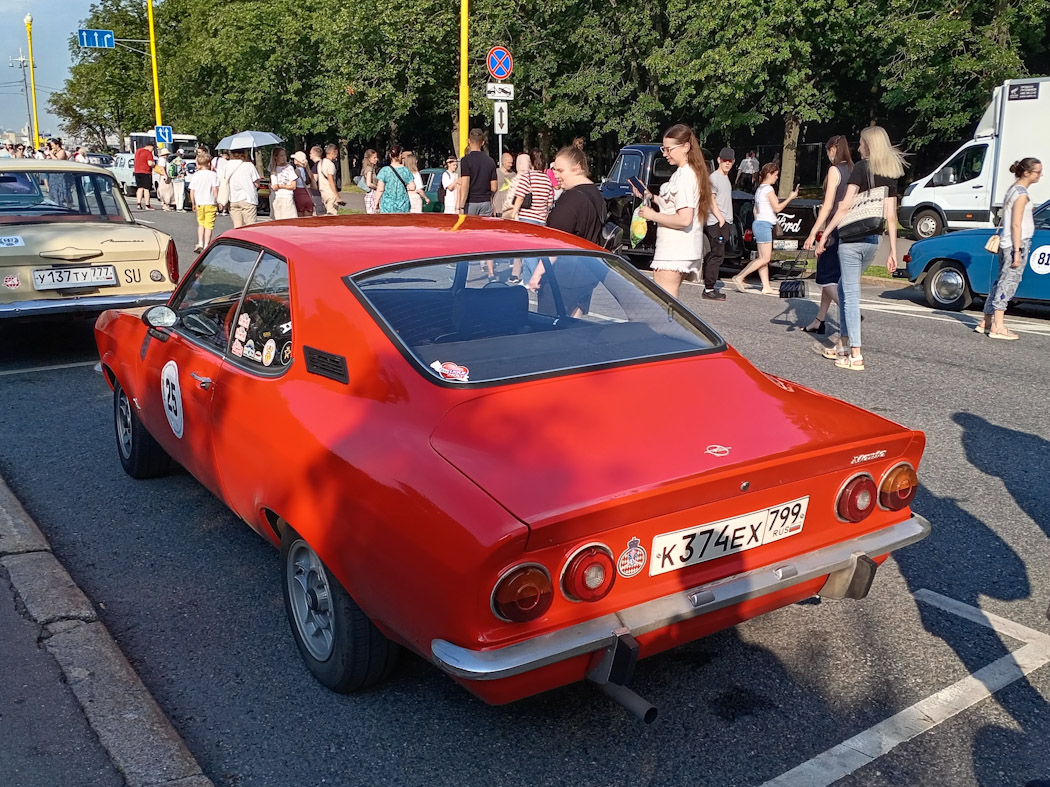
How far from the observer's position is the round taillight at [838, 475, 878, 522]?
308 cm

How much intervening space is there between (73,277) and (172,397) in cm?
419

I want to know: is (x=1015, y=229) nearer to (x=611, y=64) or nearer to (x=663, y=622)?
(x=663, y=622)

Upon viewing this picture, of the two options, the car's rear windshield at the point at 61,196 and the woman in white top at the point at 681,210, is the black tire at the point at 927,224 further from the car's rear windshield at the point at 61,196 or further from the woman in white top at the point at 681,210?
the car's rear windshield at the point at 61,196

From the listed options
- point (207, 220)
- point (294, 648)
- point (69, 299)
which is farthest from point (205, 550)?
point (207, 220)

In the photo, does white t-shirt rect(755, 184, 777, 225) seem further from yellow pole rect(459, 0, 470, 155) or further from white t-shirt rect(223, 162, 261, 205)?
yellow pole rect(459, 0, 470, 155)

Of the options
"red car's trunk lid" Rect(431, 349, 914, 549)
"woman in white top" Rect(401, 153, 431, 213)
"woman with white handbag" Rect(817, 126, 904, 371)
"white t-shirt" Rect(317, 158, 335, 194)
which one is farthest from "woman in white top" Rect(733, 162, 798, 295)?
"red car's trunk lid" Rect(431, 349, 914, 549)

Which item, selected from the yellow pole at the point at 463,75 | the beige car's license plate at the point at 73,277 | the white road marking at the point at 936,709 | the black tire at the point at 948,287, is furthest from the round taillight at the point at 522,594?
the yellow pole at the point at 463,75

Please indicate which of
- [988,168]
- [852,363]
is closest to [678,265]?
[852,363]

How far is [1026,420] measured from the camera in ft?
21.1

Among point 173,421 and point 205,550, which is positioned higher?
point 173,421

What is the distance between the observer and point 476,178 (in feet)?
41.5

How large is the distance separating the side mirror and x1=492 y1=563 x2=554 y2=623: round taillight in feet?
8.14

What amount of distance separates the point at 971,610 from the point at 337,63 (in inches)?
1445

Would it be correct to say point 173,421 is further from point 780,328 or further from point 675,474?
point 780,328
